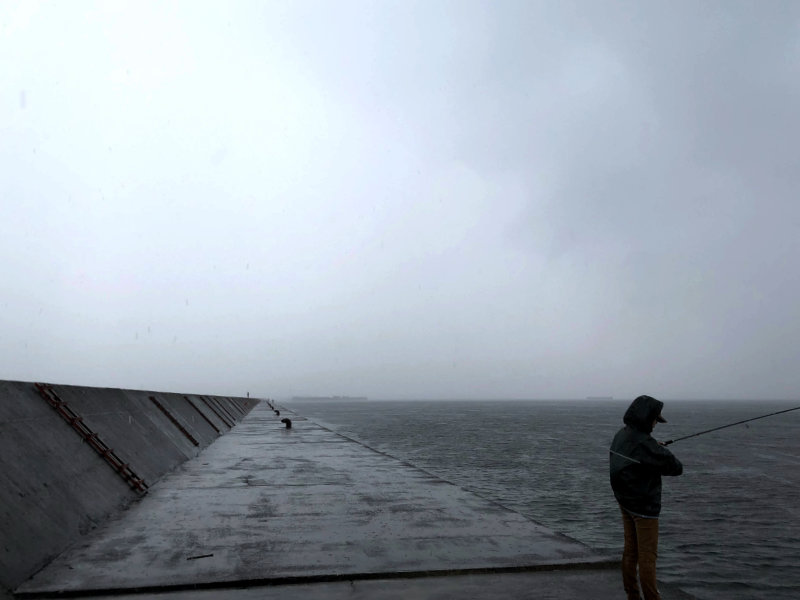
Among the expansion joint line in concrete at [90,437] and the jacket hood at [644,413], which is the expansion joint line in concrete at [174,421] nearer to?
the expansion joint line in concrete at [90,437]

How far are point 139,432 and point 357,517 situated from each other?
7.85m

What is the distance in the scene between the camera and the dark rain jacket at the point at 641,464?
16.8 feet

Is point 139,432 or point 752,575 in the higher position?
point 139,432

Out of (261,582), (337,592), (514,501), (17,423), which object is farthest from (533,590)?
(514,501)

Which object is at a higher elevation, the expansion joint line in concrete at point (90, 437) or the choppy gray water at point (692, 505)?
the expansion joint line in concrete at point (90, 437)

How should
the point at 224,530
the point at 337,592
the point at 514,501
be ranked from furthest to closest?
1. the point at 514,501
2. the point at 224,530
3. the point at 337,592

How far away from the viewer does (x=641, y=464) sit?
5176mm

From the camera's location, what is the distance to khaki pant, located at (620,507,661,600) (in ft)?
16.5

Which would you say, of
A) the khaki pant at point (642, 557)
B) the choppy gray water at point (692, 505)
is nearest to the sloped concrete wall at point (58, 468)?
the khaki pant at point (642, 557)

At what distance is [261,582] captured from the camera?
18.6 ft

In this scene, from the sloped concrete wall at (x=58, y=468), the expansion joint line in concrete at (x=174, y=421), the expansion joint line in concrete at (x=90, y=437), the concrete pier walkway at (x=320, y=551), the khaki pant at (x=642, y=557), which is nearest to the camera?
the khaki pant at (x=642, y=557)

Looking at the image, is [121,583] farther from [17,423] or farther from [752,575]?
[752,575]

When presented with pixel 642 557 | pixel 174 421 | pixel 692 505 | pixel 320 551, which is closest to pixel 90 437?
pixel 320 551

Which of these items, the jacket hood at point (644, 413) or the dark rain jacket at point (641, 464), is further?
the jacket hood at point (644, 413)
